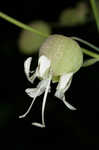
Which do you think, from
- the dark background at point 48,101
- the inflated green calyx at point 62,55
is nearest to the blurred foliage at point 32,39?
the dark background at point 48,101

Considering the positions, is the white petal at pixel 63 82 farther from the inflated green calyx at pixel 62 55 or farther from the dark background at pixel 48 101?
the dark background at pixel 48 101

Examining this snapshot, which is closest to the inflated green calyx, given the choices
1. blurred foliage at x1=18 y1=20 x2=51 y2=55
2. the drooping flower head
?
the drooping flower head

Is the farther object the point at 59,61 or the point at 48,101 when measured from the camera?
the point at 48,101

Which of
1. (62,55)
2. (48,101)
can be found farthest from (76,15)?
(62,55)

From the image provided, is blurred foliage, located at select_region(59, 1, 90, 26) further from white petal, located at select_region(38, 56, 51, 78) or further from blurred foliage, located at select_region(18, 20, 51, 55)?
white petal, located at select_region(38, 56, 51, 78)

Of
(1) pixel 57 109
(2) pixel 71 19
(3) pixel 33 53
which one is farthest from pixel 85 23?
(1) pixel 57 109

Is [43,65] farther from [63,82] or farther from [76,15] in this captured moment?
[76,15]
